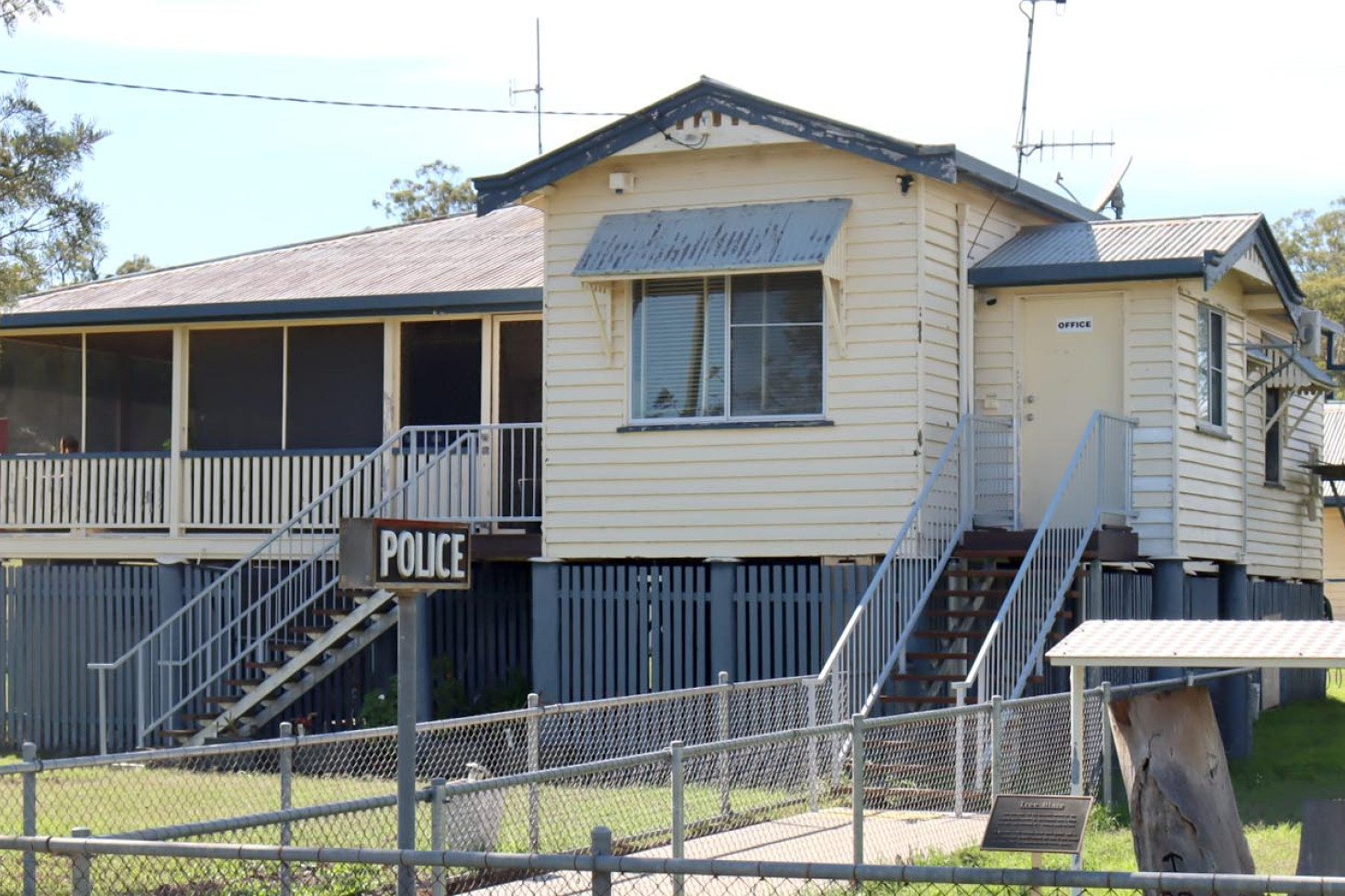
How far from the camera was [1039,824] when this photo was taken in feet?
29.3

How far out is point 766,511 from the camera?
18.1 m

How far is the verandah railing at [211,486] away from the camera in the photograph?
20.2 m

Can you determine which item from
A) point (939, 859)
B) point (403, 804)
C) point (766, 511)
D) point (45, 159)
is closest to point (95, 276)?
point (45, 159)

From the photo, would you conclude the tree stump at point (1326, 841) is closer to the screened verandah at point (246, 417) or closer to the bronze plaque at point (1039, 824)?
the bronze plaque at point (1039, 824)

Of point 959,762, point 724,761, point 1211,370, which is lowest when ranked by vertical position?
point 959,762

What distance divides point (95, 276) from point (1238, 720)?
3724 centimetres

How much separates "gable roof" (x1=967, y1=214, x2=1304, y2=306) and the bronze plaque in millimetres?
10076

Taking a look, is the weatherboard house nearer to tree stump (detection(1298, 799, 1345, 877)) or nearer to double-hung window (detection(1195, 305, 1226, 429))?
double-hung window (detection(1195, 305, 1226, 429))

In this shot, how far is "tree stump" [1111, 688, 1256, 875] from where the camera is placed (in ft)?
27.2

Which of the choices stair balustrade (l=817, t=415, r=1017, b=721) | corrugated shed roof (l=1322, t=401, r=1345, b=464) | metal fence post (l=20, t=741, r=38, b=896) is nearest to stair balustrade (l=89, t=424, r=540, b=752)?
stair balustrade (l=817, t=415, r=1017, b=721)

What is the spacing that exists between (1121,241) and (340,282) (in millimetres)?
8718

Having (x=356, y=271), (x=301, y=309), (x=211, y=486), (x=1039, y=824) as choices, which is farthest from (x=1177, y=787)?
(x=356, y=271)

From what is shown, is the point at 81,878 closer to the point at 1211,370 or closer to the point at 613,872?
the point at 613,872

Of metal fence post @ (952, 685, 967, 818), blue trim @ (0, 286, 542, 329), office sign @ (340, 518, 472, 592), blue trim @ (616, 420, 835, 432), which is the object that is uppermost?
blue trim @ (0, 286, 542, 329)
